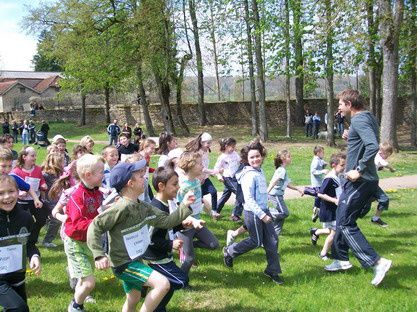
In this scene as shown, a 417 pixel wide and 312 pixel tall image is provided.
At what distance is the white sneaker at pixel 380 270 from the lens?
5.48 meters

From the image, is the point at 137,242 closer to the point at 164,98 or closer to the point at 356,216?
the point at 356,216

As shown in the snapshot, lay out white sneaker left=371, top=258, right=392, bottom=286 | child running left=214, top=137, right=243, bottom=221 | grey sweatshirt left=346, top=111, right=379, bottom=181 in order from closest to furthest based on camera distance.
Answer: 1. grey sweatshirt left=346, top=111, right=379, bottom=181
2. white sneaker left=371, top=258, right=392, bottom=286
3. child running left=214, top=137, right=243, bottom=221

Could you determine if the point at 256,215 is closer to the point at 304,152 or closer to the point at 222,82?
the point at 304,152

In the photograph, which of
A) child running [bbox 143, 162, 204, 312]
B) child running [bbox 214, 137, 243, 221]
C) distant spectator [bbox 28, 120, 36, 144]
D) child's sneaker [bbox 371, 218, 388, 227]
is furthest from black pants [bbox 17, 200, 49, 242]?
distant spectator [bbox 28, 120, 36, 144]

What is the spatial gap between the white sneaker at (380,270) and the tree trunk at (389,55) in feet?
53.4

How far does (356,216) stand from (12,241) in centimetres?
385

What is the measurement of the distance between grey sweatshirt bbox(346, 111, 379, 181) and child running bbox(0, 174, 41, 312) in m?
3.63

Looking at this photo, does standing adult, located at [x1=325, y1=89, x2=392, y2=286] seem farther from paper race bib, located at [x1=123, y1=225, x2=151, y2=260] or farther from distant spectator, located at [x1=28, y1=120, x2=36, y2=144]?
distant spectator, located at [x1=28, y1=120, x2=36, y2=144]

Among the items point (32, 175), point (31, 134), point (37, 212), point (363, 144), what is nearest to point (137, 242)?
point (363, 144)

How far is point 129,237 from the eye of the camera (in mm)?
4152

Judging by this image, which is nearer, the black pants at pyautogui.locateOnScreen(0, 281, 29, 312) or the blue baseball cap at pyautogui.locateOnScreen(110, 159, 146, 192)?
the black pants at pyautogui.locateOnScreen(0, 281, 29, 312)

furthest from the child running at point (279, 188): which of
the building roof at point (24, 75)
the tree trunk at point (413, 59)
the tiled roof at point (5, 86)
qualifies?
the building roof at point (24, 75)

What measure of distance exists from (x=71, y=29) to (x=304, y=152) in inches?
746

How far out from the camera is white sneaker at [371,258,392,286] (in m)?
5.48
